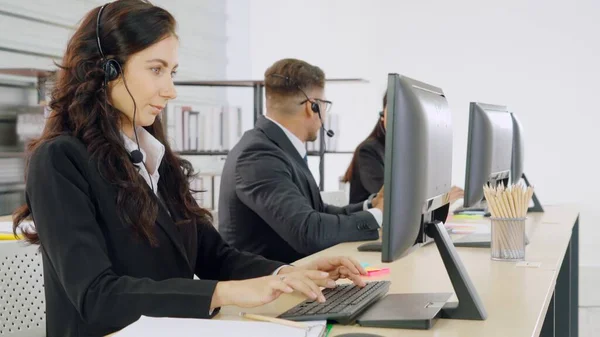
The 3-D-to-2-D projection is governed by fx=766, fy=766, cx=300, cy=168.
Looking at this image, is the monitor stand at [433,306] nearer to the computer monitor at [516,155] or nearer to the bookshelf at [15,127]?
the computer monitor at [516,155]

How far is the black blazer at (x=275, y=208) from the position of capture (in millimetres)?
2439

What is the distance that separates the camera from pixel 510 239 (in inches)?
82.2

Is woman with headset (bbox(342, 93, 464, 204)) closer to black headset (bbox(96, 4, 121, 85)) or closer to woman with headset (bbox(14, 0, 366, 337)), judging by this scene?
woman with headset (bbox(14, 0, 366, 337))

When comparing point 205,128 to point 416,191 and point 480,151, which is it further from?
point 416,191

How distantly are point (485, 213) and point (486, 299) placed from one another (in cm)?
188

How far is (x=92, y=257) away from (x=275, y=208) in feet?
3.69

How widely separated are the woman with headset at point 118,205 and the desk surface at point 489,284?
104mm

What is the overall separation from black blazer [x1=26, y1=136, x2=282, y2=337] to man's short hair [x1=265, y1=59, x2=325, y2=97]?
1.32 meters

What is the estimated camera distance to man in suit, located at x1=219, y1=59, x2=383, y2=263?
2.45 m

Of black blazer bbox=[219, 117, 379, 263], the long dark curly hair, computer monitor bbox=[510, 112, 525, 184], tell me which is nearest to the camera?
the long dark curly hair

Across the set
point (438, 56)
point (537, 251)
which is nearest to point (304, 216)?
point (537, 251)

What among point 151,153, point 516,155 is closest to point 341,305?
point 151,153

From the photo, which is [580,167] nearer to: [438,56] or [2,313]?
[438,56]

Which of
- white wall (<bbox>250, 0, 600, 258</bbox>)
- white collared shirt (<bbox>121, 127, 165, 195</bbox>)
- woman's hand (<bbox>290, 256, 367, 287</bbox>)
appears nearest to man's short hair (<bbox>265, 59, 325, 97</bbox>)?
white collared shirt (<bbox>121, 127, 165, 195</bbox>)
